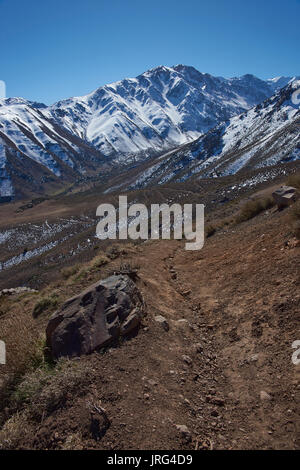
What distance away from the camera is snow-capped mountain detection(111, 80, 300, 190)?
73050mm

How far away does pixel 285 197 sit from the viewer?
13414 millimetres

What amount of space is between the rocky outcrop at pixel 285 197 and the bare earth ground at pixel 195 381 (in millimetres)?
5709

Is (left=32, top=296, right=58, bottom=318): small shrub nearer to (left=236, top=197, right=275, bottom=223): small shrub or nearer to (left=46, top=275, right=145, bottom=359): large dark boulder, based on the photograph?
(left=46, top=275, right=145, bottom=359): large dark boulder

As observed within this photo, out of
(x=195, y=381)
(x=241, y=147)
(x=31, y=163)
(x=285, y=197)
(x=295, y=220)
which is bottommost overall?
(x=195, y=381)

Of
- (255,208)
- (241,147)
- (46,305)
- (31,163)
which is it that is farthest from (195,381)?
(31,163)

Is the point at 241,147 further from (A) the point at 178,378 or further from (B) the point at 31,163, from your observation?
(B) the point at 31,163

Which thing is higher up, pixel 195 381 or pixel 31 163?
pixel 31 163

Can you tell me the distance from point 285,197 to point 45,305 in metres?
10.4

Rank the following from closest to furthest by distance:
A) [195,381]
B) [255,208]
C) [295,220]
Answer: [195,381], [295,220], [255,208]

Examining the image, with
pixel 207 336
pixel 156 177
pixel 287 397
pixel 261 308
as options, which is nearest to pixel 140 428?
pixel 287 397

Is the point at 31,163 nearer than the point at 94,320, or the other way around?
the point at 94,320

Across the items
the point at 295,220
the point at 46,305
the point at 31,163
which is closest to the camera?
the point at 46,305

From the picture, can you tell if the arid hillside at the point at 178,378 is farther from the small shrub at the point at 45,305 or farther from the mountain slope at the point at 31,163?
the mountain slope at the point at 31,163

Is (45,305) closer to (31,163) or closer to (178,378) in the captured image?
(178,378)
